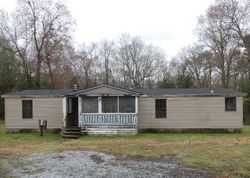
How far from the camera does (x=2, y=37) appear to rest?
43.3 m

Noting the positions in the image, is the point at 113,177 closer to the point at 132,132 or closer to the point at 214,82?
the point at 132,132

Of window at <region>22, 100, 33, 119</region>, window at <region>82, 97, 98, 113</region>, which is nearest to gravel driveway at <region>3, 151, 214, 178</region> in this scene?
window at <region>82, 97, 98, 113</region>

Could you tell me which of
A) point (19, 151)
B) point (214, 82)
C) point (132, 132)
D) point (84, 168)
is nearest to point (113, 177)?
point (84, 168)

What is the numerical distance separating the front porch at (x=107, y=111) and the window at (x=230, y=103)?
19.6ft

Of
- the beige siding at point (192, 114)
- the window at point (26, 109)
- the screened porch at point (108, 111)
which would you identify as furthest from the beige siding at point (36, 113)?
the beige siding at point (192, 114)

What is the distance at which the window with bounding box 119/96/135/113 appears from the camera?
24.7 meters

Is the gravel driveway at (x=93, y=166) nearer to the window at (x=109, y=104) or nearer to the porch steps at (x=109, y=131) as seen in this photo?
the porch steps at (x=109, y=131)

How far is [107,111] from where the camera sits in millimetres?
24609

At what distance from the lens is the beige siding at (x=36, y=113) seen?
84.9 feet

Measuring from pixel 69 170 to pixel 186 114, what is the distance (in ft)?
48.6

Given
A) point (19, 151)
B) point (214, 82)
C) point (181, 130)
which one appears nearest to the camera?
point (19, 151)

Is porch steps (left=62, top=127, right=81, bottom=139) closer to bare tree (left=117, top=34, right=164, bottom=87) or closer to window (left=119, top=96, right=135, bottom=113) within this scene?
window (left=119, top=96, right=135, bottom=113)

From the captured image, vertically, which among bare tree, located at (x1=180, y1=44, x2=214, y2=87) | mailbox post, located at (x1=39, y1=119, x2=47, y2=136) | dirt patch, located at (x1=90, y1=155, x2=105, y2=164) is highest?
bare tree, located at (x1=180, y1=44, x2=214, y2=87)

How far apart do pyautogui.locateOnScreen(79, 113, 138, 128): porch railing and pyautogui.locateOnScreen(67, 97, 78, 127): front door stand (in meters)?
2.02
